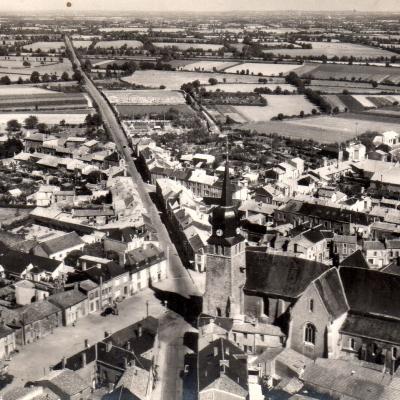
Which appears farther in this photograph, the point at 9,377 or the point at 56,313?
the point at 56,313

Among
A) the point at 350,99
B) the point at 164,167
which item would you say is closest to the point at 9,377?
the point at 164,167

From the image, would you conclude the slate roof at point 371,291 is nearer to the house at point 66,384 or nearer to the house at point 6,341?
the house at point 66,384

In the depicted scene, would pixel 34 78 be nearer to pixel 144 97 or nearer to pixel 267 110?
pixel 144 97

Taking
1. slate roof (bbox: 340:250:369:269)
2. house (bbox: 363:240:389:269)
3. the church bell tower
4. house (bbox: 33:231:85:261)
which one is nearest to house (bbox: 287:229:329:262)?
house (bbox: 363:240:389:269)

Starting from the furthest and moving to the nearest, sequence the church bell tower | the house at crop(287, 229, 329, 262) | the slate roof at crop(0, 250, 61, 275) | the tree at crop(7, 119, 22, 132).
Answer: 1. the tree at crop(7, 119, 22, 132)
2. the house at crop(287, 229, 329, 262)
3. the slate roof at crop(0, 250, 61, 275)
4. the church bell tower

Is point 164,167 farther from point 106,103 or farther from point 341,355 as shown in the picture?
point 106,103

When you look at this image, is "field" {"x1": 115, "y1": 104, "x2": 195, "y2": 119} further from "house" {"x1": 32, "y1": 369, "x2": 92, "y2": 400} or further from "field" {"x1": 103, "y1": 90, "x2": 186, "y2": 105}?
"house" {"x1": 32, "y1": 369, "x2": 92, "y2": 400}

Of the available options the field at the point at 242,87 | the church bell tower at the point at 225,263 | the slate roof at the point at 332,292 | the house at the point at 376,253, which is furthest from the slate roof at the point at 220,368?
the field at the point at 242,87
